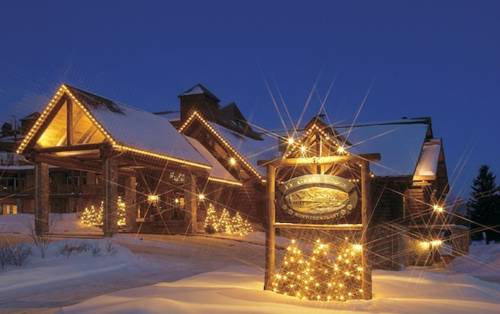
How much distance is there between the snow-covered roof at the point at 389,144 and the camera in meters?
24.4

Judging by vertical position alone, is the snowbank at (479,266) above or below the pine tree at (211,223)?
below

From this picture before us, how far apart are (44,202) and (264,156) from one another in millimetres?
12966

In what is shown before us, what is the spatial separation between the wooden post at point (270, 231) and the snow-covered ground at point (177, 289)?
339 millimetres

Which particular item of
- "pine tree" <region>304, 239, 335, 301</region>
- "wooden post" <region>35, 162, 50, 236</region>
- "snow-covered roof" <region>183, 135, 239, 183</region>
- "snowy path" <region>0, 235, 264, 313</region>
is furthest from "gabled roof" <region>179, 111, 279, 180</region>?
"pine tree" <region>304, 239, 335, 301</region>

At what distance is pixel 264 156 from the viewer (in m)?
30.1

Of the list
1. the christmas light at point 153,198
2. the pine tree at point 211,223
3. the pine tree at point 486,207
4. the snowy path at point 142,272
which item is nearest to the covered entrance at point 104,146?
the pine tree at point 211,223

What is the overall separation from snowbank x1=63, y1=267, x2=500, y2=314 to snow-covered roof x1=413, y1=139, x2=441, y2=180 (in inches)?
518

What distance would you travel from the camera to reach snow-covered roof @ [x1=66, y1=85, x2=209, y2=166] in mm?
20547

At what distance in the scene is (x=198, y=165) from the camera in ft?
82.6

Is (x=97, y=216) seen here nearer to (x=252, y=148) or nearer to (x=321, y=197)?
(x=252, y=148)

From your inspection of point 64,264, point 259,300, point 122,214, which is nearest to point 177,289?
point 259,300

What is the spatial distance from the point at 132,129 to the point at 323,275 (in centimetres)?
1470

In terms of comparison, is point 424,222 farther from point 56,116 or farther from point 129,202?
point 56,116

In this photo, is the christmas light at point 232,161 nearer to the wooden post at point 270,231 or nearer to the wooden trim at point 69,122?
the wooden trim at point 69,122
